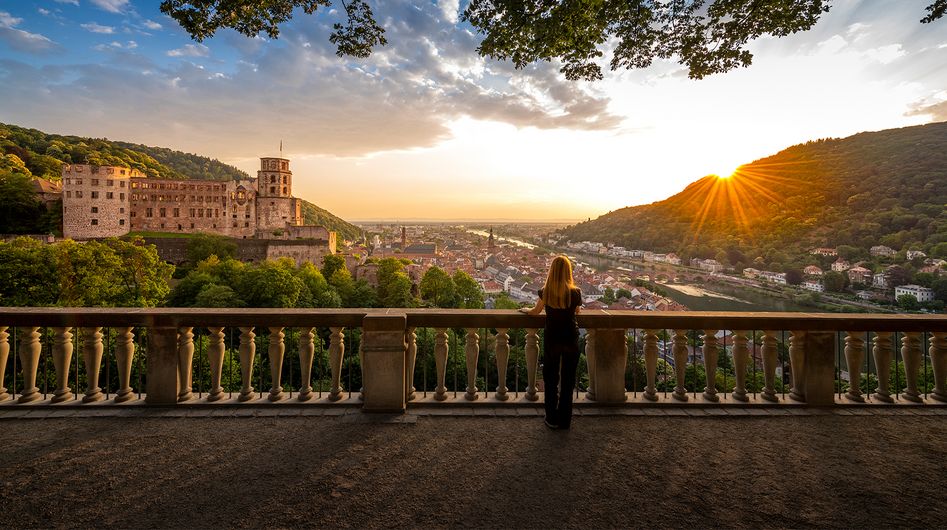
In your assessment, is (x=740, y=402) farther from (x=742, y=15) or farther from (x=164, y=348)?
(x=164, y=348)

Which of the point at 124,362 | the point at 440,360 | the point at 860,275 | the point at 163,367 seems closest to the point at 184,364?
the point at 163,367

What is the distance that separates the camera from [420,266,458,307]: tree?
55.5 m

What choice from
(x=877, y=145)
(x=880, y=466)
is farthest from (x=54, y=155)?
(x=877, y=145)

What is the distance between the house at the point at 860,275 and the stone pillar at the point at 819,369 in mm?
38217

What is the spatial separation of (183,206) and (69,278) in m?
50.2

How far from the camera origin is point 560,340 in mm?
4453

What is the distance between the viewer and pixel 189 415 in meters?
4.73

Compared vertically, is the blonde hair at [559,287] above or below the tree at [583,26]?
below

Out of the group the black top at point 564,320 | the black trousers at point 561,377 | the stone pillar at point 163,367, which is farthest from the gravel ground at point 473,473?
the black top at point 564,320

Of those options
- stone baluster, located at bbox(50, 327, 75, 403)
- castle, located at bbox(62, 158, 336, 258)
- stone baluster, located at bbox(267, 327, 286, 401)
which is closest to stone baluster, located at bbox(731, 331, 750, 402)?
stone baluster, located at bbox(267, 327, 286, 401)

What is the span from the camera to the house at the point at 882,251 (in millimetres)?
35825

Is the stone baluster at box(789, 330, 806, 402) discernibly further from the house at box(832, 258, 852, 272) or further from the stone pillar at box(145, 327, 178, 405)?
the house at box(832, 258, 852, 272)

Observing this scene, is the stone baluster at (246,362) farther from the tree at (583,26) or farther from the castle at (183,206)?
the castle at (183,206)

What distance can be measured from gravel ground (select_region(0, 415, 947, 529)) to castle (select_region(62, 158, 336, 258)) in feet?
241
